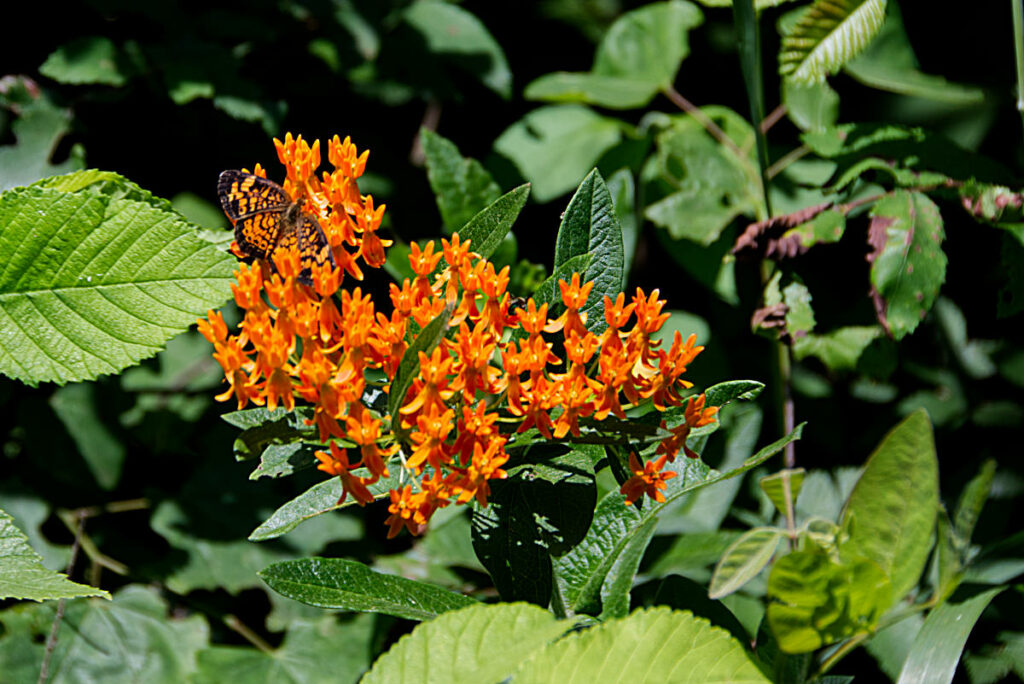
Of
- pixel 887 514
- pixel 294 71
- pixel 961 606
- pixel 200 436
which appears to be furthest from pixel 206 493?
pixel 961 606

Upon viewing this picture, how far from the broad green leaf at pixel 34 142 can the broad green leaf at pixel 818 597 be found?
1751 mm

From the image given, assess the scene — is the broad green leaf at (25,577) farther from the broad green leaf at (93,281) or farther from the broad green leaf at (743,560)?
the broad green leaf at (743,560)

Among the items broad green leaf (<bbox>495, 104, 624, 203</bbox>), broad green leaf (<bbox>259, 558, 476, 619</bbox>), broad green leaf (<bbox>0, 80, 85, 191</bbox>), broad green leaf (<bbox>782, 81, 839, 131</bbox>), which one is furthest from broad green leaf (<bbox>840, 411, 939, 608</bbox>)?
broad green leaf (<bbox>0, 80, 85, 191</bbox>)

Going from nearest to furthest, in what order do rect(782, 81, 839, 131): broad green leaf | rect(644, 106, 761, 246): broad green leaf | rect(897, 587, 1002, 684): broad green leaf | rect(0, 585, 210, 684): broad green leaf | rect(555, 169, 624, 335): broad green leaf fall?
rect(555, 169, 624, 335): broad green leaf < rect(897, 587, 1002, 684): broad green leaf < rect(0, 585, 210, 684): broad green leaf < rect(644, 106, 761, 246): broad green leaf < rect(782, 81, 839, 131): broad green leaf

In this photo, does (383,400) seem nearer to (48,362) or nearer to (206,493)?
(48,362)

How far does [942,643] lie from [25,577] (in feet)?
5.00

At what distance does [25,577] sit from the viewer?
1.11 m

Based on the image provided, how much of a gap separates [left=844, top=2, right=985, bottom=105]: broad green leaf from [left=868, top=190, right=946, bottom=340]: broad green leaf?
58cm

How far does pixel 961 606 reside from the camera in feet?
5.39

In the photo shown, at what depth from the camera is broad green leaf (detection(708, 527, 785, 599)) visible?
1.58 metres

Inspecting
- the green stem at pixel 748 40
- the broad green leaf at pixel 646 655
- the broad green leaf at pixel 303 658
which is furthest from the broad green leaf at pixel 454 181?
the broad green leaf at pixel 646 655

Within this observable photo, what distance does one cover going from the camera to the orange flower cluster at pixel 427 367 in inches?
45.6

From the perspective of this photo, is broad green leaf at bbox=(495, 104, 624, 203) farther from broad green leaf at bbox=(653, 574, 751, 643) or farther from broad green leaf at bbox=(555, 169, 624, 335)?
broad green leaf at bbox=(653, 574, 751, 643)

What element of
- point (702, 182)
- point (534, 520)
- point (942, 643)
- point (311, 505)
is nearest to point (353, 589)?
point (311, 505)
